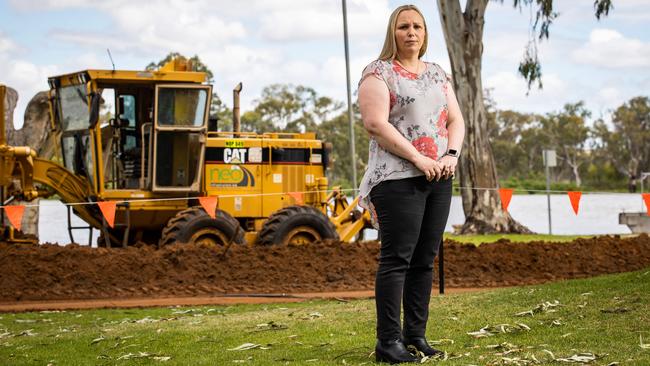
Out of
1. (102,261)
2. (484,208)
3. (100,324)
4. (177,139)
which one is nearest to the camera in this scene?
(100,324)

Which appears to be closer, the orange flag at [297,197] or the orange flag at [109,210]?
the orange flag at [109,210]

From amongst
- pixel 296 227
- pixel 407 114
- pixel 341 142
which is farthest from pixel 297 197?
pixel 341 142

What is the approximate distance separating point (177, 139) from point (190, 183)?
30.8 inches

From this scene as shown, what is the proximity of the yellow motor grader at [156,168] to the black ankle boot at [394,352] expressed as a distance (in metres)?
10.0

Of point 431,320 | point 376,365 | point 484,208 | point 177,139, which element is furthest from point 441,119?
point 484,208

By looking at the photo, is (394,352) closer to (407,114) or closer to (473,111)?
(407,114)

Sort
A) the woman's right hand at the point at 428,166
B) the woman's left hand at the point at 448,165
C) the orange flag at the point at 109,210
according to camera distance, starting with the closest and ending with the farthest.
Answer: the woman's right hand at the point at 428,166, the woman's left hand at the point at 448,165, the orange flag at the point at 109,210

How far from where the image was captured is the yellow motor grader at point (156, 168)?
16875 mm

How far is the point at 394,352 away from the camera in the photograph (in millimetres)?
6230

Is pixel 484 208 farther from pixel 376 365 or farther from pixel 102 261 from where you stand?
pixel 376 365

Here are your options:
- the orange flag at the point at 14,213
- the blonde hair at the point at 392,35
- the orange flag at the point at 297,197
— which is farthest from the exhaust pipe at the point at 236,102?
the blonde hair at the point at 392,35

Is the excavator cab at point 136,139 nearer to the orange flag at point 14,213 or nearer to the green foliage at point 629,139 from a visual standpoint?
the orange flag at point 14,213

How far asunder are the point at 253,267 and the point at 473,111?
581 inches

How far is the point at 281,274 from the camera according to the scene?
15750mm
